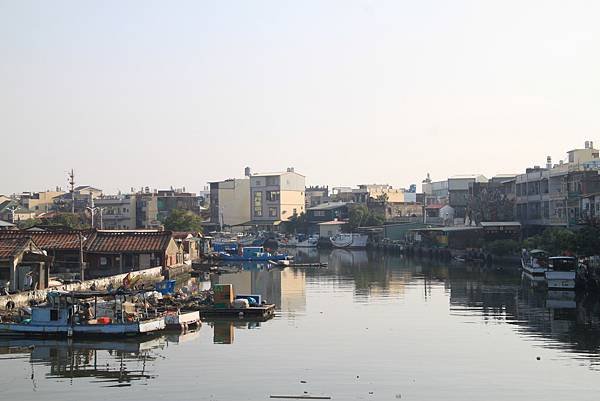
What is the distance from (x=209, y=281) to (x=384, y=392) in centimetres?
3938

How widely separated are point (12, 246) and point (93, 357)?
1564cm

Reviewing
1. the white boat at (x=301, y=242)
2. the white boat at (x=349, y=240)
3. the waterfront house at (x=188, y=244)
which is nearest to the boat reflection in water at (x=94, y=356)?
the waterfront house at (x=188, y=244)

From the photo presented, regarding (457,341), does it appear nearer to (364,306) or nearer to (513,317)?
(513,317)

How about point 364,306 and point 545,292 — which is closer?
point 364,306

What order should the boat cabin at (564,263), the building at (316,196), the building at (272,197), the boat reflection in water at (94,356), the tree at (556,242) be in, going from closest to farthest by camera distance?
1. the boat reflection in water at (94,356)
2. the boat cabin at (564,263)
3. the tree at (556,242)
4. the building at (272,197)
5. the building at (316,196)

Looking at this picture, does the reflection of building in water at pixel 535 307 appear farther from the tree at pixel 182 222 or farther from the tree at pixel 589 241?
the tree at pixel 182 222

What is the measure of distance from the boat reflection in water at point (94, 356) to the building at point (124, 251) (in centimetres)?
2674

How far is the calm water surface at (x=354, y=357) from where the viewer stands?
23.9m

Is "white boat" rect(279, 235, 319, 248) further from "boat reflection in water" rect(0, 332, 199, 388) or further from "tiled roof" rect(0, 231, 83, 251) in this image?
"boat reflection in water" rect(0, 332, 199, 388)

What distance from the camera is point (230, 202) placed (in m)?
127

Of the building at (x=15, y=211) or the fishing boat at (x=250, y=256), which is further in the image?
the building at (x=15, y=211)

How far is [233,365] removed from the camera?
2730 cm

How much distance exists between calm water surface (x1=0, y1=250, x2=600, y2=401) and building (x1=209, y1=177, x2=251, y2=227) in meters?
81.9

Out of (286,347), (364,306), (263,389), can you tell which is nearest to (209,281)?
(364,306)
